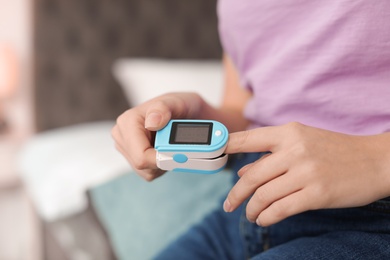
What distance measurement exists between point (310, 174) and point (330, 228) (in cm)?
17

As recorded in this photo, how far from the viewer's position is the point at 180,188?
113 centimetres

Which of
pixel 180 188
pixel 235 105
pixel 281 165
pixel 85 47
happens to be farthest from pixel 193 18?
pixel 281 165

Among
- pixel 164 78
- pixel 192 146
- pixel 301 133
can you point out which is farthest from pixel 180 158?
pixel 164 78

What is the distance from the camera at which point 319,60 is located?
2.10 feet

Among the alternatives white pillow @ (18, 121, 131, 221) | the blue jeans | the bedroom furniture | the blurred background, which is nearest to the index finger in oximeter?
the blue jeans

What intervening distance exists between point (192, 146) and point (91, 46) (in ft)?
4.62

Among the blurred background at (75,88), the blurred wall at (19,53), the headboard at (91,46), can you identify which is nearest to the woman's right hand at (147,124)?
the blurred background at (75,88)

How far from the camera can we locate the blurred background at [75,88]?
134cm

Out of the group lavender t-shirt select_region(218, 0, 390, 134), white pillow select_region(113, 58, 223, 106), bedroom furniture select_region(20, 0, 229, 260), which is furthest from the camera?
bedroom furniture select_region(20, 0, 229, 260)

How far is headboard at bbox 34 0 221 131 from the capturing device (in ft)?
5.84

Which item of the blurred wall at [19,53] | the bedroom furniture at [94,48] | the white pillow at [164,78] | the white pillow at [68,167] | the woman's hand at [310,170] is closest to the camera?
the woman's hand at [310,170]

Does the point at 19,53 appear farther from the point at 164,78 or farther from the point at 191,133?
the point at 191,133

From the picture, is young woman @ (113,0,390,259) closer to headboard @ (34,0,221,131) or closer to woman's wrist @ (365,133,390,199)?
woman's wrist @ (365,133,390,199)

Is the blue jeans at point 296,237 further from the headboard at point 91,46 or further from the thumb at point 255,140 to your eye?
the headboard at point 91,46
